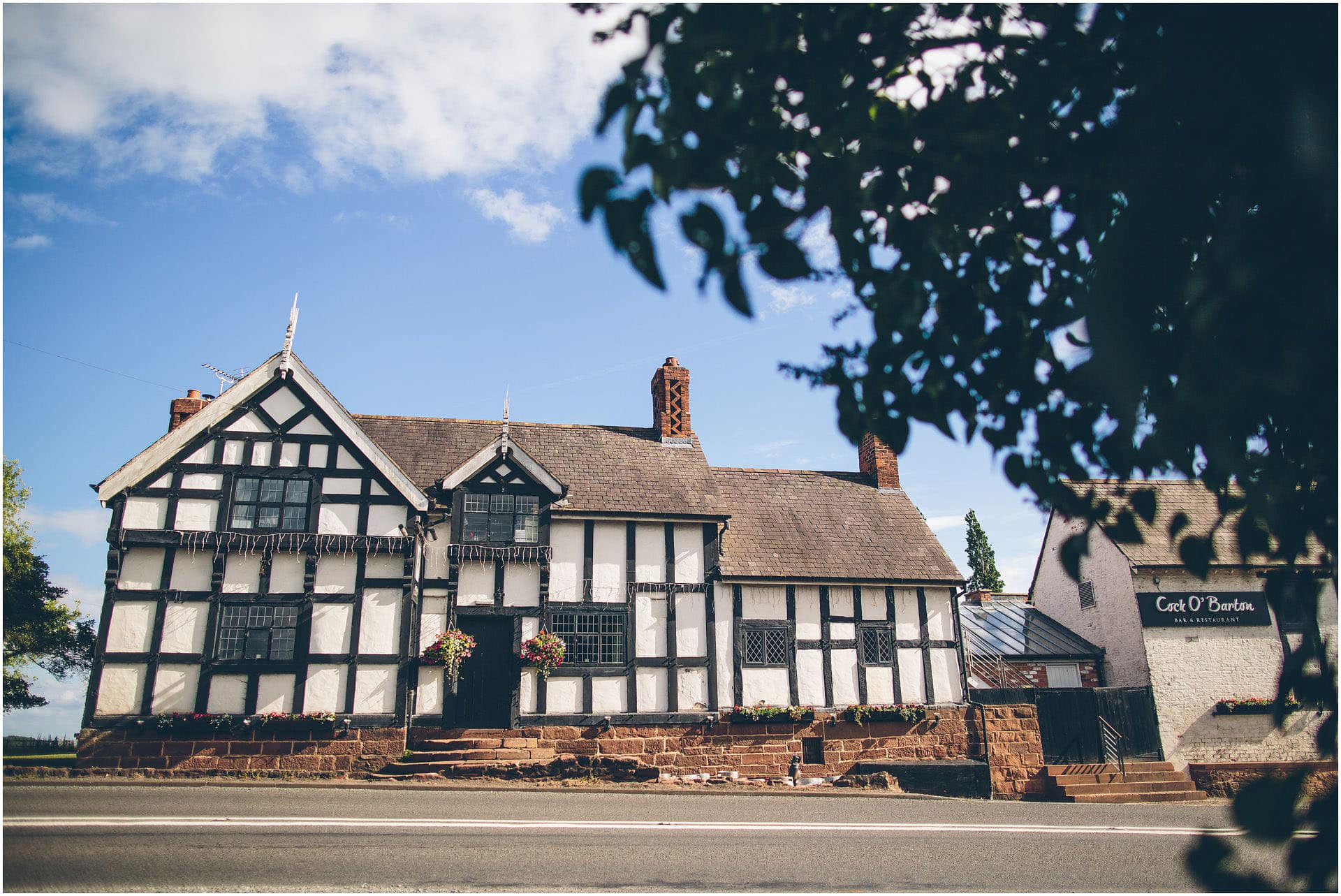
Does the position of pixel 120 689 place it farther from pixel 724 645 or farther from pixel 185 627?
pixel 724 645

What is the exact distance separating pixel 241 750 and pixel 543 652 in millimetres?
5783

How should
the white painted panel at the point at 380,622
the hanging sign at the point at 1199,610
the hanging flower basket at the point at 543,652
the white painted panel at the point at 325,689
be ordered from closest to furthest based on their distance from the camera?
the white painted panel at the point at 325,689 < the white painted panel at the point at 380,622 < the hanging flower basket at the point at 543,652 < the hanging sign at the point at 1199,610

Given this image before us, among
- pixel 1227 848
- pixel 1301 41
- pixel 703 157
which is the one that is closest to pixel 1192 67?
pixel 1301 41

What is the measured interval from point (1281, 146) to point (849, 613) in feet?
54.3

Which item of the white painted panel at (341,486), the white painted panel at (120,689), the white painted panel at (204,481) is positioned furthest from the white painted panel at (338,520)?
the white painted panel at (120,689)

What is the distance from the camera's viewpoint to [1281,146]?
3.21 metres

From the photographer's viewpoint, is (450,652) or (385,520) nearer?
(450,652)

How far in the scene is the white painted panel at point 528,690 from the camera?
16.4 meters

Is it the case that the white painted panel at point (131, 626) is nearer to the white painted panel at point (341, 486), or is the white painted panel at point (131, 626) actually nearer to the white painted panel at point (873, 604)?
the white painted panel at point (341, 486)

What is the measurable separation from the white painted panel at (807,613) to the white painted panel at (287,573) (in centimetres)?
1079

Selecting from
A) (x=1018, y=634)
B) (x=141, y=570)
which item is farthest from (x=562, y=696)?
(x=1018, y=634)

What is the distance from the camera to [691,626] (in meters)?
17.7

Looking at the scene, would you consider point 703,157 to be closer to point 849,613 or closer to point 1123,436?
point 1123,436

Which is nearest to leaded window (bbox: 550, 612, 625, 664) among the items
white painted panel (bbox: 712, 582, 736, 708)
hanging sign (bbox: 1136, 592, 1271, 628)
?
white painted panel (bbox: 712, 582, 736, 708)
